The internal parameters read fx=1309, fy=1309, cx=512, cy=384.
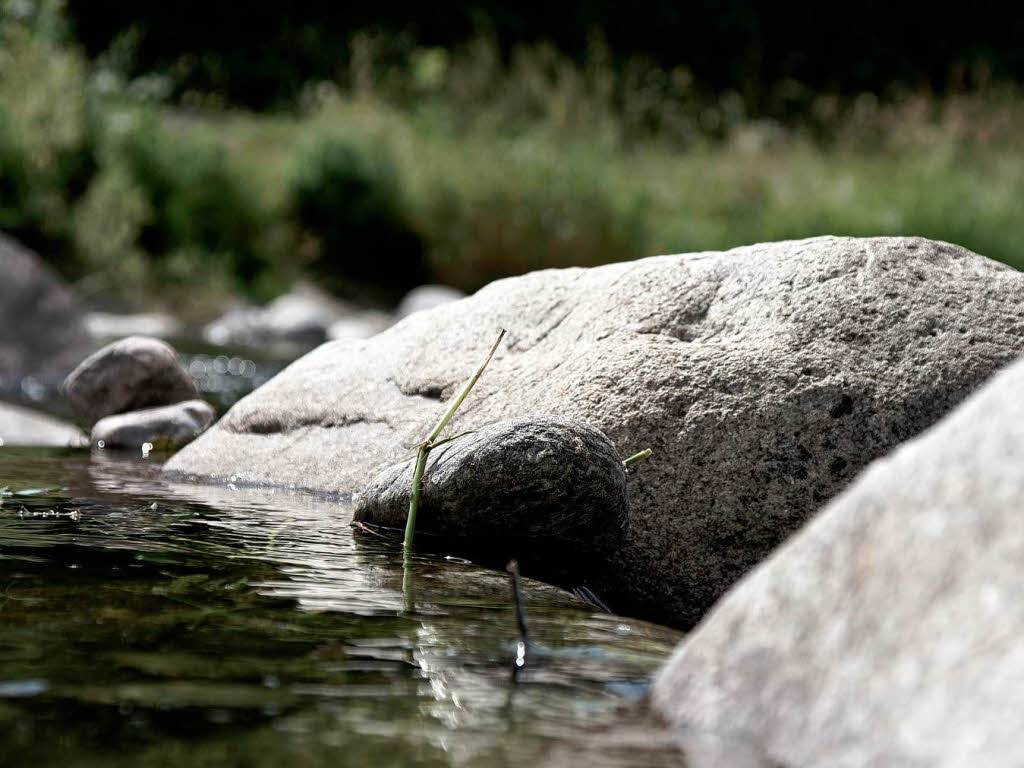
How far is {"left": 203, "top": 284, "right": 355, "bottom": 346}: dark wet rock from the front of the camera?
12.2 meters

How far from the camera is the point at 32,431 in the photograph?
19.1ft

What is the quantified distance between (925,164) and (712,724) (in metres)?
13.6

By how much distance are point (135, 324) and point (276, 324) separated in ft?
4.27

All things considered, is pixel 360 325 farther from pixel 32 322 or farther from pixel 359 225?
pixel 32 322

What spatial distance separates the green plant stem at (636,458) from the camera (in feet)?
11.3

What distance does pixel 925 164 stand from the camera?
14453mm

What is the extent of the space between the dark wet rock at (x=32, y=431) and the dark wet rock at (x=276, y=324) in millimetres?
5589

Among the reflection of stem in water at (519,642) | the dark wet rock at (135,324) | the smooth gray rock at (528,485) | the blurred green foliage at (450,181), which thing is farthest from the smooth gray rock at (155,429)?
A: the blurred green foliage at (450,181)

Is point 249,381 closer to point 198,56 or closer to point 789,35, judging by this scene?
point 198,56

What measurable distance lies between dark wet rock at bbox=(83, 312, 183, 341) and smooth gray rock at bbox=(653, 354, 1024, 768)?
974 cm

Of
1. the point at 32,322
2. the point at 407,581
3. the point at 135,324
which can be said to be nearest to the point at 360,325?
the point at 135,324

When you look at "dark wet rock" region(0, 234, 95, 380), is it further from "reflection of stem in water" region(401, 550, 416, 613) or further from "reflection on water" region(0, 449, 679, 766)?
"reflection of stem in water" region(401, 550, 416, 613)

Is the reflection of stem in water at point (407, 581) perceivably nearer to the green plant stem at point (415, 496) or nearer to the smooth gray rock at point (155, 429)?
the green plant stem at point (415, 496)

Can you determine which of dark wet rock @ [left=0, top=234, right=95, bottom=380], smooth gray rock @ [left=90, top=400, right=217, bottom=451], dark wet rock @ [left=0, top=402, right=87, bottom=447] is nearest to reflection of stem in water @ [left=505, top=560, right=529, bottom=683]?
smooth gray rock @ [left=90, top=400, right=217, bottom=451]
